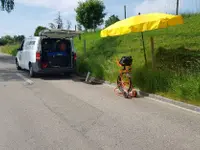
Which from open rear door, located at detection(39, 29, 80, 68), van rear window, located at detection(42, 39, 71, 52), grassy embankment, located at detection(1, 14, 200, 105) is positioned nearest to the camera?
grassy embankment, located at detection(1, 14, 200, 105)

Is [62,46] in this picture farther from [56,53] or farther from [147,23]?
[147,23]

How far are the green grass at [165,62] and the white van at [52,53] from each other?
1233 mm

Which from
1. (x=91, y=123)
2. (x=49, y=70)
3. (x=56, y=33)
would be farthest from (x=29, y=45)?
(x=91, y=123)

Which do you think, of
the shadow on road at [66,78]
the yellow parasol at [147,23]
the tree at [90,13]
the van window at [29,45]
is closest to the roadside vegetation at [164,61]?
the shadow on road at [66,78]

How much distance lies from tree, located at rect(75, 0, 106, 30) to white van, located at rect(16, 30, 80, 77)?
73.4 feet

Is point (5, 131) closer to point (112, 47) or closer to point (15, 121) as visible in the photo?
point (15, 121)

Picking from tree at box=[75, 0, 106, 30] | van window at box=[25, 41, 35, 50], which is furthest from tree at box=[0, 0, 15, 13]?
van window at box=[25, 41, 35, 50]

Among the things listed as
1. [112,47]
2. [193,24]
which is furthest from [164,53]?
[112,47]

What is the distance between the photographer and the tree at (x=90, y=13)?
125 ft

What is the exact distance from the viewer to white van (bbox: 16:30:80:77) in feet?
50.6

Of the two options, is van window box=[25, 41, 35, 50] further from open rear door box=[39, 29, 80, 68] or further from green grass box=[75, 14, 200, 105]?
green grass box=[75, 14, 200, 105]

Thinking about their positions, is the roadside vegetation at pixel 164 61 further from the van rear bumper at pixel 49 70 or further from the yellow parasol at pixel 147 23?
the yellow parasol at pixel 147 23

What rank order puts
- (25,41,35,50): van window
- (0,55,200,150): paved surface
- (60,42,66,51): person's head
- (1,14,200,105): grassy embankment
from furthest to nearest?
1. (25,41,35,50): van window
2. (60,42,66,51): person's head
3. (1,14,200,105): grassy embankment
4. (0,55,200,150): paved surface

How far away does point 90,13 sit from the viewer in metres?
38.1
